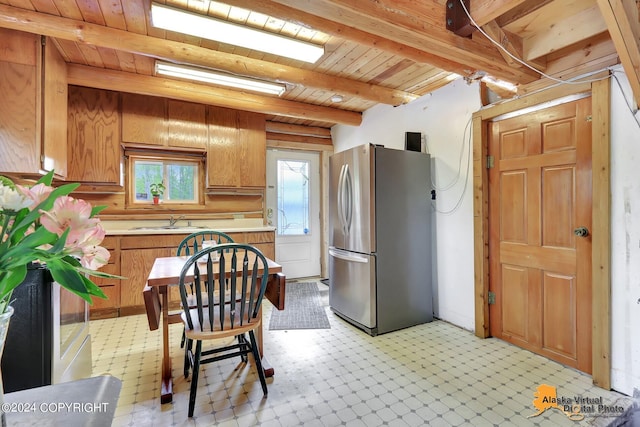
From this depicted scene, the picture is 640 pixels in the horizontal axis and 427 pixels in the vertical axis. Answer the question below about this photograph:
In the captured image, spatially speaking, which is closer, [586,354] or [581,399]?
[581,399]

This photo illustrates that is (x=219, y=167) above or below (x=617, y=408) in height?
above

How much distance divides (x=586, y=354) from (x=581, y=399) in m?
0.40

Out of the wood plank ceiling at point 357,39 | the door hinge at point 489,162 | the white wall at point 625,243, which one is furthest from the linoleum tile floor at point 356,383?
the wood plank ceiling at point 357,39

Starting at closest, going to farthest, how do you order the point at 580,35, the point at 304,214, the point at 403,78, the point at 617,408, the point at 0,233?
the point at 0,233 < the point at 617,408 < the point at 580,35 < the point at 403,78 < the point at 304,214

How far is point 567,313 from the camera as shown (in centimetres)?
215

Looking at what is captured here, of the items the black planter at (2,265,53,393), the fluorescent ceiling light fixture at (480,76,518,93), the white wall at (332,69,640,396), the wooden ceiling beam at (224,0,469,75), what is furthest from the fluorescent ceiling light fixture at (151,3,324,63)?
→ the black planter at (2,265,53,393)

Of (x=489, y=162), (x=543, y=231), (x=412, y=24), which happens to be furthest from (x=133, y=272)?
(x=543, y=231)

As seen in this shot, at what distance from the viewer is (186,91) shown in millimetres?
3119

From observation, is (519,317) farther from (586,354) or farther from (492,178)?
(492,178)

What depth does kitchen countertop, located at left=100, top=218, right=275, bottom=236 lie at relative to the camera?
10.6 ft

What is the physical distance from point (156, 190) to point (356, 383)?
10.6 ft

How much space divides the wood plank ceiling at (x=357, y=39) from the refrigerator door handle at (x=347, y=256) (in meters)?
1.71

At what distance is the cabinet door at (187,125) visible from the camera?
11.7 feet

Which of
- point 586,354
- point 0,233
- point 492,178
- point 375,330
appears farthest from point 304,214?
point 0,233
